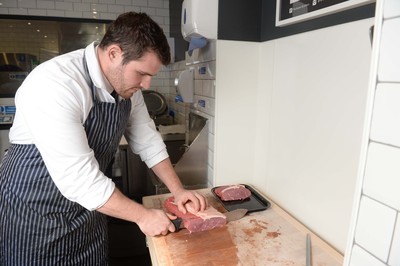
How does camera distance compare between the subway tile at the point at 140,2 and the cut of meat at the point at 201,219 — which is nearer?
the cut of meat at the point at 201,219

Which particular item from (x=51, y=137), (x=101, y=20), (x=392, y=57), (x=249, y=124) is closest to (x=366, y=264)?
(x=392, y=57)

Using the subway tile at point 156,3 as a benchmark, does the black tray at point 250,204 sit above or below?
below

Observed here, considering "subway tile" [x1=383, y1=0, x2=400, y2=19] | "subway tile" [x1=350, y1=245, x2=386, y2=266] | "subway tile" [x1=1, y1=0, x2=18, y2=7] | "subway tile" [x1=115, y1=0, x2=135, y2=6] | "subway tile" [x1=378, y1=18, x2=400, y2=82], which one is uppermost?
"subway tile" [x1=115, y1=0, x2=135, y2=6]

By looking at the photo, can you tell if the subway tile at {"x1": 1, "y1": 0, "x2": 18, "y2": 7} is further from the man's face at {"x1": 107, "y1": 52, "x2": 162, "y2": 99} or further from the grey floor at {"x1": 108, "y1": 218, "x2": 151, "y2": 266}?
the man's face at {"x1": 107, "y1": 52, "x2": 162, "y2": 99}

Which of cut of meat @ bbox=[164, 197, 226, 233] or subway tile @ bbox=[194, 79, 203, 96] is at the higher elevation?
subway tile @ bbox=[194, 79, 203, 96]

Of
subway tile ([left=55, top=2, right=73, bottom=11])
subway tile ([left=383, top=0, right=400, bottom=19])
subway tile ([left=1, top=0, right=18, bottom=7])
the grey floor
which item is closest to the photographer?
subway tile ([left=383, top=0, right=400, bottom=19])

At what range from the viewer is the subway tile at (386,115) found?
382 mm

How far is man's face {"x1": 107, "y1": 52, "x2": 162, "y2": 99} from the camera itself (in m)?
0.86

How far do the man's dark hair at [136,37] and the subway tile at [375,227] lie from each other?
66 cm

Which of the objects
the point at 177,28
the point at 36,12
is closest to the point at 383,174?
the point at 177,28

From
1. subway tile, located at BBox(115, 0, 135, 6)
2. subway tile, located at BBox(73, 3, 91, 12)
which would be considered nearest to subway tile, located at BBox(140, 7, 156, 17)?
subway tile, located at BBox(115, 0, 135, 6)

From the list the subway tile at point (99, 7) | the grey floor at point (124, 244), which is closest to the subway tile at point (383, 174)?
the grey floor at point (124, 244)

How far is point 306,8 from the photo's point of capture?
0.96 metres

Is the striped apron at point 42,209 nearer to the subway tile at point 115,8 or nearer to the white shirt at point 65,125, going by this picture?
the white shirt at point 65,125
